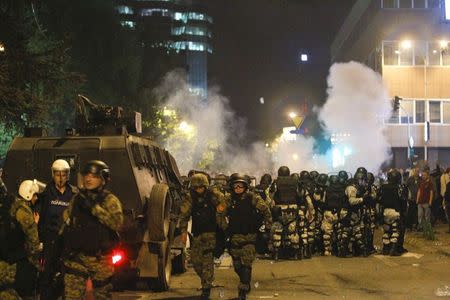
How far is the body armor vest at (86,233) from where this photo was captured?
5777mm

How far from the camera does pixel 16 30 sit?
16.2 meters

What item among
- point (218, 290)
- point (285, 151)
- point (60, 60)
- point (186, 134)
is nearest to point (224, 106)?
point (285, 151)

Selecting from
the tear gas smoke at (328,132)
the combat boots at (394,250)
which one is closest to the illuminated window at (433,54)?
the tear gas smoke at (328,132)

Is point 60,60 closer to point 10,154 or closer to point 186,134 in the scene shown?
point 10,154

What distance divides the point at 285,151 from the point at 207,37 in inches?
4288

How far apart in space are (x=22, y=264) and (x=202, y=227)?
11.8 feet

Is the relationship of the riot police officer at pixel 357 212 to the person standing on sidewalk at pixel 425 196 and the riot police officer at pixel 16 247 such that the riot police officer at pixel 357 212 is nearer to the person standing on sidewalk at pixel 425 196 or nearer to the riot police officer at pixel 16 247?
the person standing on sidewalk at pixel 425 196

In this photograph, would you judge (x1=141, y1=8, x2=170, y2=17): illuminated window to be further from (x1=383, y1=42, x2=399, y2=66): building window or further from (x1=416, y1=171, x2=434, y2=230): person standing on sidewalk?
(x1=416, y1=171, x2=434, y2=230): person standing on sidewalk

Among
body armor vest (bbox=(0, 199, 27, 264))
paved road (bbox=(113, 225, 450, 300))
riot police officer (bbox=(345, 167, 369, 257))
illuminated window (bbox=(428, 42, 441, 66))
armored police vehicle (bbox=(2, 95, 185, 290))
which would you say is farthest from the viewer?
illuminated window (bbox=(428, 42, 441, 66))

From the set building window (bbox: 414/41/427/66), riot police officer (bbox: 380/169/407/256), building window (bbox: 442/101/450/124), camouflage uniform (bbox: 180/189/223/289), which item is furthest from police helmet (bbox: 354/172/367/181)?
building window (bbox: 442/101/450/124)

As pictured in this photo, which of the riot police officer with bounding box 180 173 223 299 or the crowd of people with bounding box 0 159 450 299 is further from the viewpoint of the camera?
the riot police officer with bounding box 180 173 223 299

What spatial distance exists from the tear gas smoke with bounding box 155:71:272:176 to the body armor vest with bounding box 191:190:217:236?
32330 millimetres

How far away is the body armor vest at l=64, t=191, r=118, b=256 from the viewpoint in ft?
19.0

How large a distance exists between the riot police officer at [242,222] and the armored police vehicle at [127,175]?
90cm
